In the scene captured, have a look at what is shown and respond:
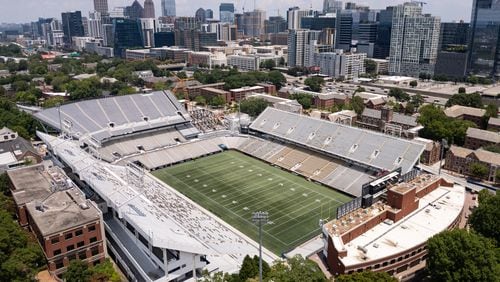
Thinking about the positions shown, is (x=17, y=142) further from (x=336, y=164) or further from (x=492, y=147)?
(x=492, y=147)

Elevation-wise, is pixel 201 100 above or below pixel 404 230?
above

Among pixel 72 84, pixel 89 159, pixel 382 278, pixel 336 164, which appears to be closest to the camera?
pixel 382 278

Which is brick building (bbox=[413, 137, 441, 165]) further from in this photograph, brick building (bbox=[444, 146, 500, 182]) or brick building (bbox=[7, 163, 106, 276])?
brick building (bbox=[7, 163, 106, 276])

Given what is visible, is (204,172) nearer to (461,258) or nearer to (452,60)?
(461,258)

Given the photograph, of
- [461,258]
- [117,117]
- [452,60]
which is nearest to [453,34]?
[452,60]

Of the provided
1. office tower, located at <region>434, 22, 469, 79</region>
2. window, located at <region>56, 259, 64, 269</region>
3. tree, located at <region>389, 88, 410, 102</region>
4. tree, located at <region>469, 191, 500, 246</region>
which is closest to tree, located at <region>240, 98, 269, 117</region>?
tree, located at <region>389, 88, 410, 102</region>

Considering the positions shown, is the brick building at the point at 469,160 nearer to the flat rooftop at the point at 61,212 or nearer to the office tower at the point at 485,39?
the flat rooftop at the point at 61,212

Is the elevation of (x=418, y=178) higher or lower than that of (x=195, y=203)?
higher

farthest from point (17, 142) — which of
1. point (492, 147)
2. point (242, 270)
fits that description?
point (492, 147)
